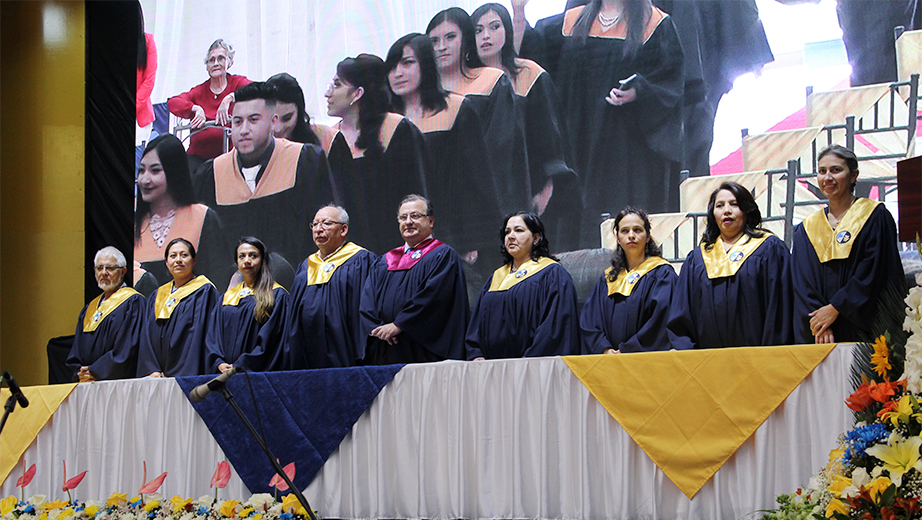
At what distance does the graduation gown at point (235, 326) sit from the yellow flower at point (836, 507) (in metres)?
4.29

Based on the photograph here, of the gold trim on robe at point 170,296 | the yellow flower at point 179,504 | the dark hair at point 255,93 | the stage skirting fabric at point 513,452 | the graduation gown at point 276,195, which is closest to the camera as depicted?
the stage skirting fabric at point 513,452

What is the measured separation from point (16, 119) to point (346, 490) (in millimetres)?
7163

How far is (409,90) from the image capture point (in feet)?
27.1

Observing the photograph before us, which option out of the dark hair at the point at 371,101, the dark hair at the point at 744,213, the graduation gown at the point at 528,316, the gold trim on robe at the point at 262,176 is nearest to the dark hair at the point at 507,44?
the dark hair at the point at 371,101

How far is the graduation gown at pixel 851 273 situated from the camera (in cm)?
443

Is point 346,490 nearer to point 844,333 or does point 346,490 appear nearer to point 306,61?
point 844,333

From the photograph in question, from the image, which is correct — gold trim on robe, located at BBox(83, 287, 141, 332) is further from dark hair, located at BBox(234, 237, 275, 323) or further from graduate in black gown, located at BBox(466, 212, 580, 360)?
graduate in black gown, located at BBox(466, 212, 580, 360)

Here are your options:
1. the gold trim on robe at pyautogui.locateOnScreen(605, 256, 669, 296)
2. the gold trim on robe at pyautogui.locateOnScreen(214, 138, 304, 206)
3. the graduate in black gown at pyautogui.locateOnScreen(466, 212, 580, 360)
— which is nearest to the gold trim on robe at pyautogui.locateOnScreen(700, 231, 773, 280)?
the gold trim on robe at pyautogui.locateOnScreen(605, 256, 669, 296)

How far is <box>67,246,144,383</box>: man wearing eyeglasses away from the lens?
6.95 m

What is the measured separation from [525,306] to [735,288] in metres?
1.27

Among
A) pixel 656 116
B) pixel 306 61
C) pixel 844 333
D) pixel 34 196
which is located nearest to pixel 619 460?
pixel 844 333

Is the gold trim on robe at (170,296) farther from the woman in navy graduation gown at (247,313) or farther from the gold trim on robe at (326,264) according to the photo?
the gold trim on robe at (326,264)

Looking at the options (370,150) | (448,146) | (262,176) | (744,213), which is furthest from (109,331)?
(744,213)

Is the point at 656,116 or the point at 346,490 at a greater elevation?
the point at 656,116
